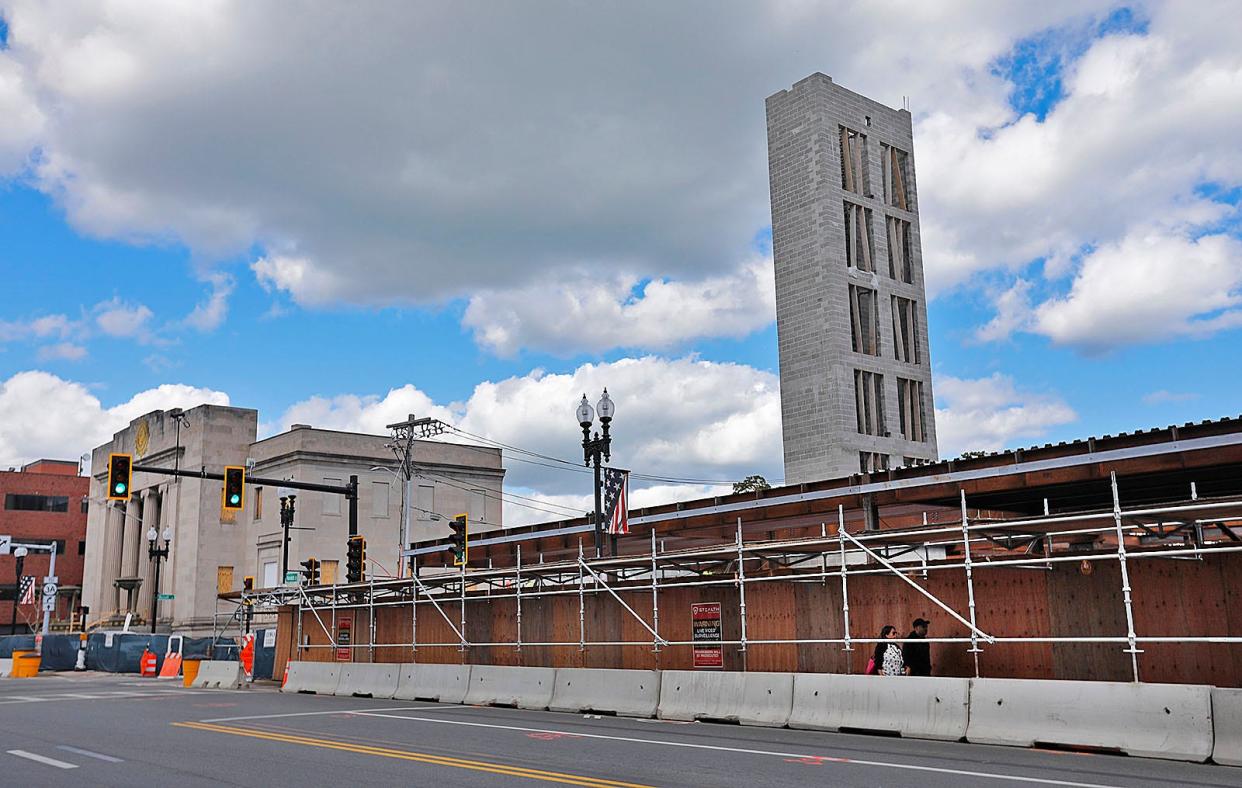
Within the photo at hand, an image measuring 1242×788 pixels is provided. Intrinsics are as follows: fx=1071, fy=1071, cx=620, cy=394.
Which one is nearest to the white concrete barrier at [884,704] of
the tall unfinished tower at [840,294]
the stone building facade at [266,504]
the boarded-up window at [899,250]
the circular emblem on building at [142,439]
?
the tall unfinished tower at [840,294]

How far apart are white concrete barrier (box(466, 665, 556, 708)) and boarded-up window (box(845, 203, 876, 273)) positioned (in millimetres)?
34747

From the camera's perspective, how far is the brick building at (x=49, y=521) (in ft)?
300

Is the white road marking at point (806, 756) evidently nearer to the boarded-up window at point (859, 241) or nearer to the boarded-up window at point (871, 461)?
the boarded-up window at point (871, 461)

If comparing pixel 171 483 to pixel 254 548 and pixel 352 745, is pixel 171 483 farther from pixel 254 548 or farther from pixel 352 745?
pixel 352 745

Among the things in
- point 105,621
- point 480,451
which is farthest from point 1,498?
point 480,451

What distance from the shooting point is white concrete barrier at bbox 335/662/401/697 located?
2570 centimetres

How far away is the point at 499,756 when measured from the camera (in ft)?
41.5

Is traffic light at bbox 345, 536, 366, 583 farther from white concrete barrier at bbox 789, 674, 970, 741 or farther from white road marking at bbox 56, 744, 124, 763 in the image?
white concrete barrier at bbox 789, 674, 970, 741

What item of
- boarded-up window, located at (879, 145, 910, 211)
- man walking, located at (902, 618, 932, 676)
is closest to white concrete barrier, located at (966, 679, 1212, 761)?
man walking, located at (902, 618, 932, 676)

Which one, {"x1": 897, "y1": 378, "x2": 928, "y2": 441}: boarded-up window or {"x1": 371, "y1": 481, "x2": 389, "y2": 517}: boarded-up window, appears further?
{"x1": 371, "y1": 481, "x2": 389, "y2": 517}: boarded-up window

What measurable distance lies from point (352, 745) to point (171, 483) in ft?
209

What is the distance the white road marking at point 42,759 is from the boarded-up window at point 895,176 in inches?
1918

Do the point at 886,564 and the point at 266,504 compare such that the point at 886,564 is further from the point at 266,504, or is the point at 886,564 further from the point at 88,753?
the point at 266,504

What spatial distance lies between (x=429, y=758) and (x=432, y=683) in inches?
489
